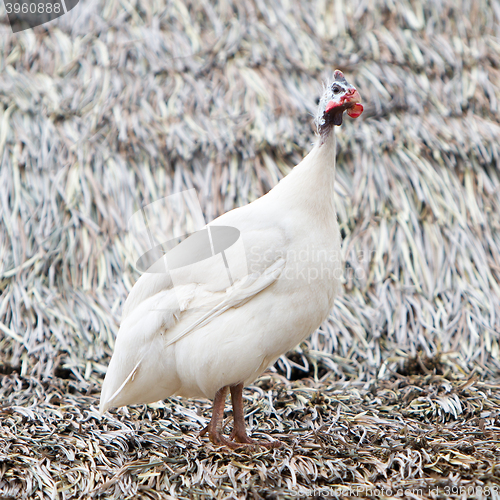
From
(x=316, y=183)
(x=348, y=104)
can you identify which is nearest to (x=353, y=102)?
(x=348, y=104)

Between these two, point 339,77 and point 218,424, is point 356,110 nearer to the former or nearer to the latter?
point 339,77

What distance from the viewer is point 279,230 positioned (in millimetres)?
1690

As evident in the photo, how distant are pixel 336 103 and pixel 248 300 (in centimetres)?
69

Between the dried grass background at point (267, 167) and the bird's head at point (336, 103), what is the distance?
1.06 m

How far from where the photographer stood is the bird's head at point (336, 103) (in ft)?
5.48

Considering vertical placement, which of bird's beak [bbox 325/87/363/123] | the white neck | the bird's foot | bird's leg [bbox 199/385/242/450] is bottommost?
the bird's foot

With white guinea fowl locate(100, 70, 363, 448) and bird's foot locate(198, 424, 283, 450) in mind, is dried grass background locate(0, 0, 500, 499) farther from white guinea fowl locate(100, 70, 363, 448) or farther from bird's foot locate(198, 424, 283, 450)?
white guinea fowl locate(100, 70, 363, 448)

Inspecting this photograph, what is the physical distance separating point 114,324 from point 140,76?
54.0 inches

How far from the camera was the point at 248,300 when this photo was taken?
1.68 metres

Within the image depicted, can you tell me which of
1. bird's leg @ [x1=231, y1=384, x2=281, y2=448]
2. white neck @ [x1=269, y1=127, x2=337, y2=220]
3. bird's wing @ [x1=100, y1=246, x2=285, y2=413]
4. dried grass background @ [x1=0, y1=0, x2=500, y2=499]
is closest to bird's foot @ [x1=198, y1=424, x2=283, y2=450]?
bird's leg @ [x1=231, y1=384, x2=281, y2=448]

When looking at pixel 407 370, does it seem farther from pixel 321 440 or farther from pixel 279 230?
pixel 279 230

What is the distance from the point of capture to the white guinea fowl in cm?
166

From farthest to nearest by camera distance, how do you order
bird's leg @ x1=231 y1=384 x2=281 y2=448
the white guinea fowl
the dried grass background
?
the dried grass background
bird's leg @ x1=231 y1=384 x2=281 y2=448
the white guinea fowl

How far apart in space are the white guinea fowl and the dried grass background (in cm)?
47
